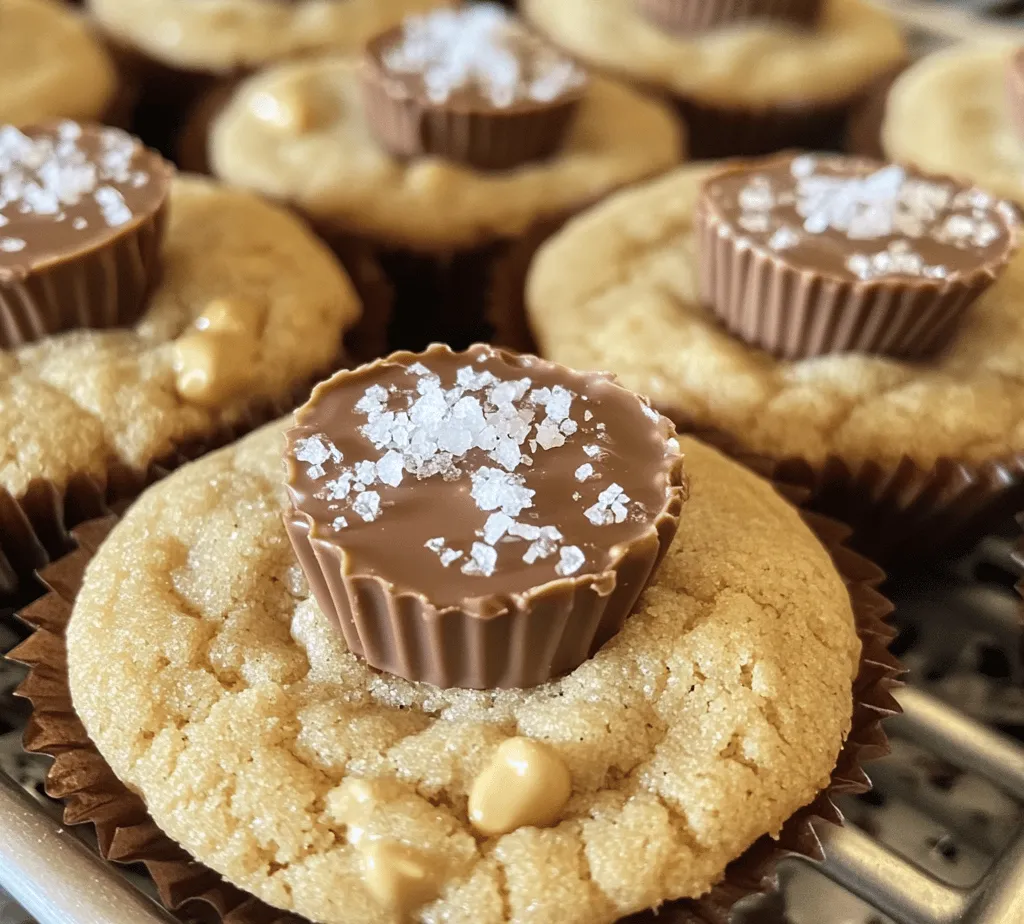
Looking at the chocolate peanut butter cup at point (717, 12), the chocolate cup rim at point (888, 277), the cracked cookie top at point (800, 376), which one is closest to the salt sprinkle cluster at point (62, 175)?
the cracked cookie top at point (800, 376)

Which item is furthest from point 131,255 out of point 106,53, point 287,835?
point 106,53

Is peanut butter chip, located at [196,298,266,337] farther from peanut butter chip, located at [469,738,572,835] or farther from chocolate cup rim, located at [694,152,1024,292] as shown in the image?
peanut butter chip, located at [469,738,572,835]

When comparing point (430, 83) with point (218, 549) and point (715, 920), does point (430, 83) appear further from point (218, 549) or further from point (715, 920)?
point (715, 920)

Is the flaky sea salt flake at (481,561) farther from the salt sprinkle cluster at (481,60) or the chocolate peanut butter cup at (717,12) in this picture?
the chocolate peanut butter cup at (717,12)

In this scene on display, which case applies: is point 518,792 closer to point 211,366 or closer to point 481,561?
point 481,561

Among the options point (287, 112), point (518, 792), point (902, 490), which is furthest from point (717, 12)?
point (518, 792)

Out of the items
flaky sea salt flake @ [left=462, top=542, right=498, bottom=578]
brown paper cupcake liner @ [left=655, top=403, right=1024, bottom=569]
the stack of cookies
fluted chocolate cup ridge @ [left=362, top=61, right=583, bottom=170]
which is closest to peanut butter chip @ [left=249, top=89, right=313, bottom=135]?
the stack of cookies
